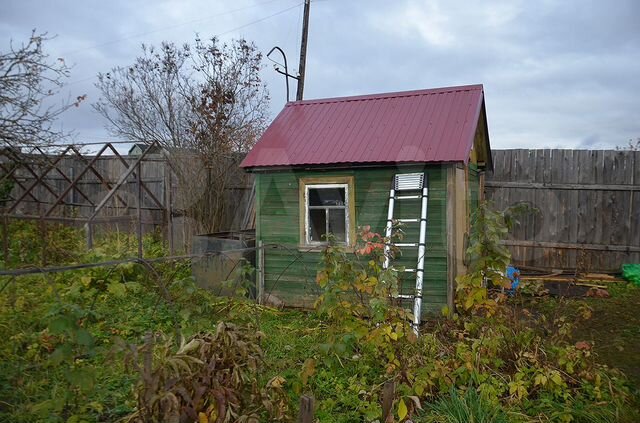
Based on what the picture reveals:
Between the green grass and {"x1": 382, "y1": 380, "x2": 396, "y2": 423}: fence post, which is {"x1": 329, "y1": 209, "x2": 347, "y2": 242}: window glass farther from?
{"x1": 382, "y1": 380, "x2": 396, "y2": 423}: fence post

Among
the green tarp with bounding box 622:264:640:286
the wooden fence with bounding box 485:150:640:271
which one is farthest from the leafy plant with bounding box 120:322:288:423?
the green tarp with bounding box 622:264:640:286

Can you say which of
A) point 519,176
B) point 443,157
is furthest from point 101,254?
point 519,176

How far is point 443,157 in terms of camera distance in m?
6.88

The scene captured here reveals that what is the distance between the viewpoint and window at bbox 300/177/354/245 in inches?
305

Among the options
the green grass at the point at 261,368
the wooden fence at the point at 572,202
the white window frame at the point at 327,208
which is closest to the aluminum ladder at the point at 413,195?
the white window frame at the point at 327,208

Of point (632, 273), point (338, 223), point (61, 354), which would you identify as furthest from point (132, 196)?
point (632, 273)

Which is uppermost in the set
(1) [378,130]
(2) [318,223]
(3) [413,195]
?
(1) [378,130]

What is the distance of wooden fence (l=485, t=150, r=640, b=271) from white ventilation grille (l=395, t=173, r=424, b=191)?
4380 millimetres

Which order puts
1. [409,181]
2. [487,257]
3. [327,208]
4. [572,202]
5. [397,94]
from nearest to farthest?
1. [487,257]
2. [409,181]
3. [327,208]
4. [397,94]
5. [572,202]

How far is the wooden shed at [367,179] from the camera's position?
7.15 meters

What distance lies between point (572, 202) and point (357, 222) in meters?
5.77

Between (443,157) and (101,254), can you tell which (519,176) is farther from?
(101,254)

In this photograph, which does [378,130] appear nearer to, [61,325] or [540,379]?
[540,379]

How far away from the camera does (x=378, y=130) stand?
7.98 meters
